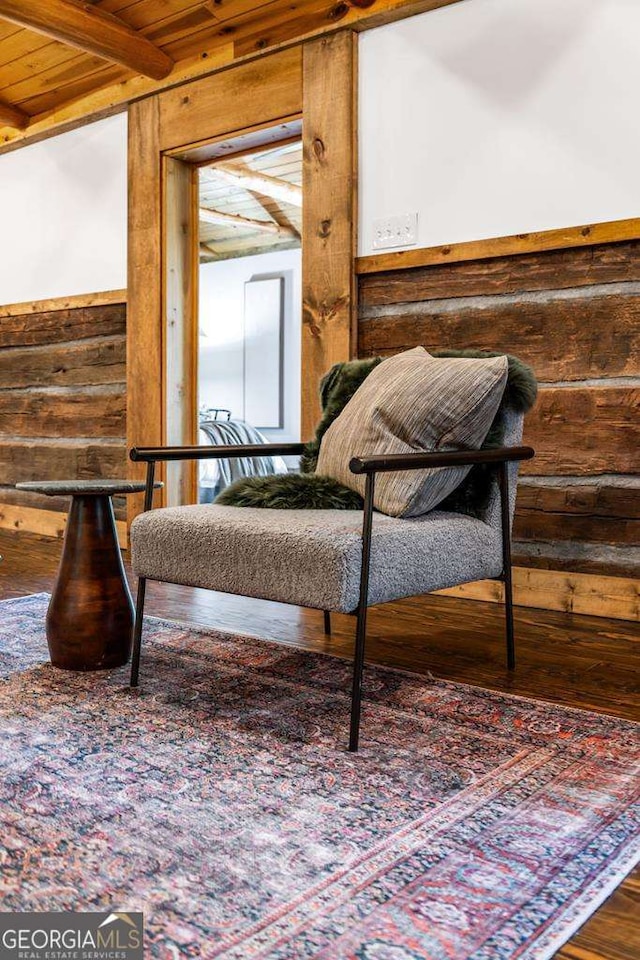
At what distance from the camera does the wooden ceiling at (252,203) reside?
17.4ft

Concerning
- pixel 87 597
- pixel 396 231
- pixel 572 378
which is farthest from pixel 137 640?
pixel 396 231

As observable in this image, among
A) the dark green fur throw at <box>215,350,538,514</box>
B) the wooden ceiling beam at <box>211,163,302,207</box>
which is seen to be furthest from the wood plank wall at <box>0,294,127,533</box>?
the dark green fur throw at <box>215,350,538,514</box>

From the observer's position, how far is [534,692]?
6.35 ft

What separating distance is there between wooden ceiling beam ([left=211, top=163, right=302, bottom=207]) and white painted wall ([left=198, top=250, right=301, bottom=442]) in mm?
1768

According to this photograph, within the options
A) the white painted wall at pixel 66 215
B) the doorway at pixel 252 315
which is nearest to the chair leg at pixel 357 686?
→ the white painted wall at pixel 66 215

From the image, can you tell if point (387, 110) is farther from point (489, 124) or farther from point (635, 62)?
point (635, 62)

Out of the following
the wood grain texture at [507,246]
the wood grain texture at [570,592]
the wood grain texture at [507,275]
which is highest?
the wood grain texture at [507,246]

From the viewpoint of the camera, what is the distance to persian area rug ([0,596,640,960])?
40.4 inches

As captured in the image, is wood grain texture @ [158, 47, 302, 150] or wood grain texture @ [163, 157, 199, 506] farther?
wood grain texture @ [163, 157, 199, 506]

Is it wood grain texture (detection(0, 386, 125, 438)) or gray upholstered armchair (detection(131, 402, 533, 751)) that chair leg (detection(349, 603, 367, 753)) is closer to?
gray upholstered armchair (detection(131, 402, 533, 751))

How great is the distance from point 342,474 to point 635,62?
1.69m

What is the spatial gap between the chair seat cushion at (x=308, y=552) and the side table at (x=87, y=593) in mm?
153

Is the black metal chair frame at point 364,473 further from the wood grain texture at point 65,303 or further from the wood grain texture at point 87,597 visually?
the wood grain texture at point 65,303

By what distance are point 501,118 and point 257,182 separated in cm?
286
